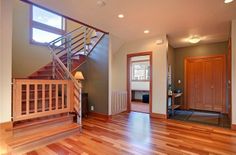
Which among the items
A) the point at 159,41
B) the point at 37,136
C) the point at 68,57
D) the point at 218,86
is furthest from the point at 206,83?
the point at 37,136

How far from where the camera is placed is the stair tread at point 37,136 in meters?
2.43

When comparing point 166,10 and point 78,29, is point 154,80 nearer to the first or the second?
point 166,10

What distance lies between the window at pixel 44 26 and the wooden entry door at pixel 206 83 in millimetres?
5320

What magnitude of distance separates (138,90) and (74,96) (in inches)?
216

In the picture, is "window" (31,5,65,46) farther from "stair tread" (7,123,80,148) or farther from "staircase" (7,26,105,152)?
"stair tread" (7,123,80,148)

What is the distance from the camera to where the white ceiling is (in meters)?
2.82

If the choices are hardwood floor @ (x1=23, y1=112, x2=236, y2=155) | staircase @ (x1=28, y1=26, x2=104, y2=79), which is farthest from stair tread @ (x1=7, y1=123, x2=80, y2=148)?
staircase @ (x1=28, y1=26, x2=104, y2=79)

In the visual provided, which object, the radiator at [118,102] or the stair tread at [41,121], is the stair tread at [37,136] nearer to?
the stair tread at [41,121]

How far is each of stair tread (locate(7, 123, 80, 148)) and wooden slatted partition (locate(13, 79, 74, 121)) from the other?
1.14 feet

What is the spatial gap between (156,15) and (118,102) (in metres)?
3.12

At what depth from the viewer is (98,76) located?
4.86 metres

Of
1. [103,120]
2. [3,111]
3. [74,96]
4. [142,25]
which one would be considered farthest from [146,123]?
[3,111]

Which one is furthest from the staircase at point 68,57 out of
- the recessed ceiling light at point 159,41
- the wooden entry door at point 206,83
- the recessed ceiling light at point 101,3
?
the wooden entry door at point 206,83

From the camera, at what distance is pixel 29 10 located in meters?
4.80
